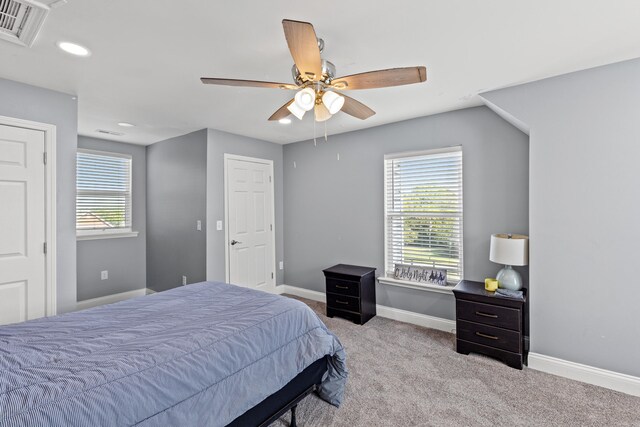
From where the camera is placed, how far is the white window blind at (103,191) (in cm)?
421

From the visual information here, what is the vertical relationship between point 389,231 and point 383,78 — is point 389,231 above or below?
below

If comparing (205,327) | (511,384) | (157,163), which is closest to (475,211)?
(511,384)

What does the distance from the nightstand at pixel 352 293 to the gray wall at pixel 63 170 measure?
2.67m

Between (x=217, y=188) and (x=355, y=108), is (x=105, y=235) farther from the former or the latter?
(x=355, y=108)

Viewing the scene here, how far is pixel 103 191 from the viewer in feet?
14.4

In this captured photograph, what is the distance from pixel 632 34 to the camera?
1880 mm

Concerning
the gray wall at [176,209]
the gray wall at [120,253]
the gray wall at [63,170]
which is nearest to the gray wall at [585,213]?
the gray wall at [176,209]

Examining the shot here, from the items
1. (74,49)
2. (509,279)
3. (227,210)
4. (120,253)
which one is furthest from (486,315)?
(120,253)

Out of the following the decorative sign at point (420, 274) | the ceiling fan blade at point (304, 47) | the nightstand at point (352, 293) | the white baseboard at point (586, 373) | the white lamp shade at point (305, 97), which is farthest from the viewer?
the nightstand at point (352, 293)

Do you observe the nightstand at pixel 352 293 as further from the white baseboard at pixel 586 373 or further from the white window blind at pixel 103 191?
the white window blind at pixel 103 191

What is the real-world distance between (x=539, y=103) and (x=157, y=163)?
489cm

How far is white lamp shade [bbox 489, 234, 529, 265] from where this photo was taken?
2.63m

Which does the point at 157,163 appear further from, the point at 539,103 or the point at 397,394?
the point at 539,103

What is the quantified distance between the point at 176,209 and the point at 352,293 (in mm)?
2759
